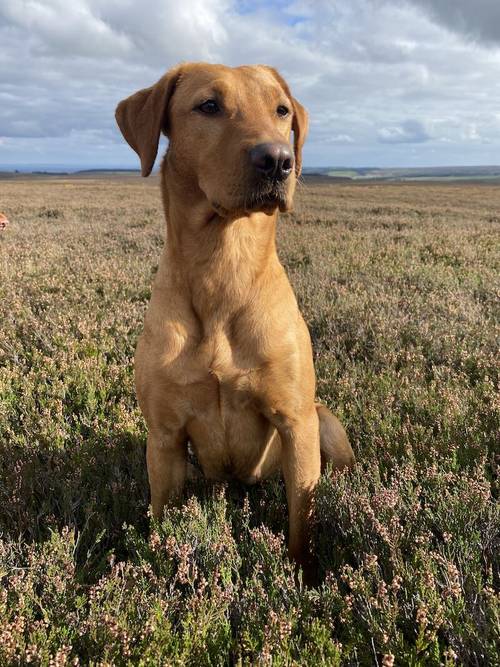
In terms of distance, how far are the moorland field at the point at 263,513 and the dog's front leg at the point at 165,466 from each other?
0.14m

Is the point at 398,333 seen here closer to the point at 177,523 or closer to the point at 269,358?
the point at 269,358

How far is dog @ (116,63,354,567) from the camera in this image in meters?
2.35

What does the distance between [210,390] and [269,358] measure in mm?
321

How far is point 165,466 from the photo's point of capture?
2.62m

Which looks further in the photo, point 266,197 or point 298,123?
point 298,123

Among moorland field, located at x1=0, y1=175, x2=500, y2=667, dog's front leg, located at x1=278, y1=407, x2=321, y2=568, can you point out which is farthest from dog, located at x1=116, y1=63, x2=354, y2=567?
moorland field, located at x1=0, y1=175, x2=500, y2=667

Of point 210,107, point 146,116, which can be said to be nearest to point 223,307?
point 210,107

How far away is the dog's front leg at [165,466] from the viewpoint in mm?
2578

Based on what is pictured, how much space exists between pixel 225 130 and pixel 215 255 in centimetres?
60

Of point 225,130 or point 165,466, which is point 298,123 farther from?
point 165,466

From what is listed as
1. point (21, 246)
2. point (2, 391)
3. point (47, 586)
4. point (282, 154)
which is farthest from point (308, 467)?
point (21, 246)

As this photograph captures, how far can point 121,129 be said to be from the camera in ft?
9.31

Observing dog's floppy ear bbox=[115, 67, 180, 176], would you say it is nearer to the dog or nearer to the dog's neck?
the dog

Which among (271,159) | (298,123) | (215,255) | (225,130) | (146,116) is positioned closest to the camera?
(271,159)
